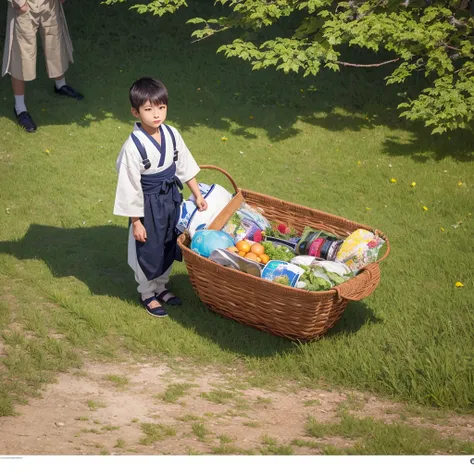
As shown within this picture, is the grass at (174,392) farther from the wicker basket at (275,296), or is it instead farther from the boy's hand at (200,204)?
the boy's hand at (200,204)

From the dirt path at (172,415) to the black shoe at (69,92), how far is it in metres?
5.88

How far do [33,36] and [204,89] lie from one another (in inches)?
97.9

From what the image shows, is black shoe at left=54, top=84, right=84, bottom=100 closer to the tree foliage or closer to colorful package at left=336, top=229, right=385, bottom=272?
the tree foliage

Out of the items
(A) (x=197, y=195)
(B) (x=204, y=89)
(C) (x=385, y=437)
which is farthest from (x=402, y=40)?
(C) (x=385, y=437)

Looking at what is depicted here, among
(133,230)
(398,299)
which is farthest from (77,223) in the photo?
(398,299)

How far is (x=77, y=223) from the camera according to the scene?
Result: 791 cm

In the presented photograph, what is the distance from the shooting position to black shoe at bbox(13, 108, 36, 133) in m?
9.80

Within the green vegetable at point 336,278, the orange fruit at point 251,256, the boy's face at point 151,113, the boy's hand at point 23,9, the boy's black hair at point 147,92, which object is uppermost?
the boy's black hair at point 147,92

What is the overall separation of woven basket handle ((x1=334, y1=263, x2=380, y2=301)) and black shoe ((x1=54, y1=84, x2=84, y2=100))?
6.17 meters

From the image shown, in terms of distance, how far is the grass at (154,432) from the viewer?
4.55m

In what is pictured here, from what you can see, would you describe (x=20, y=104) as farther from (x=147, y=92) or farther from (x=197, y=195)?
(x=147, y=92)

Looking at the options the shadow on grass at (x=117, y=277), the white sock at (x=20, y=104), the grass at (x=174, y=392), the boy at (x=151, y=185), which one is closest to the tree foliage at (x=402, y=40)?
the white sock at (x=20, y=104)

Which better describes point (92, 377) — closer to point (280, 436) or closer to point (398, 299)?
point (280, 436)

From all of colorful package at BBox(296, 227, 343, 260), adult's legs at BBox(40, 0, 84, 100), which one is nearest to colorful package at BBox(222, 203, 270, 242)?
colorful package at BBox(296, 227, 343, 260)
